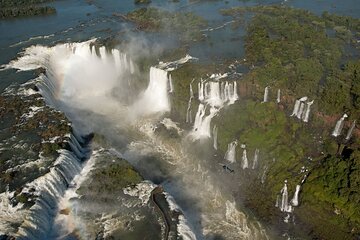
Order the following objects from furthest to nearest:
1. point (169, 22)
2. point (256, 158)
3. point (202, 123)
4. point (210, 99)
Answer: point (169, 22) < point (210, 99) < point (202, 123) < point (256, 158)

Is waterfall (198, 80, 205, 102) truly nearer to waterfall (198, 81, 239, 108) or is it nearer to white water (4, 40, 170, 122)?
waterfall (198, 81, 239, 108)

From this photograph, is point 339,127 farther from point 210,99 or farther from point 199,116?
point 199,116

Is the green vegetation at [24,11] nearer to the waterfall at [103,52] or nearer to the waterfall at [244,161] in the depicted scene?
the waterfall at [103,52]

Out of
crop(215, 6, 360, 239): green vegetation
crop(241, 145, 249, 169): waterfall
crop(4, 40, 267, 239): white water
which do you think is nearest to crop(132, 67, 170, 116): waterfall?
crop(4, 40, 267, 239): white water

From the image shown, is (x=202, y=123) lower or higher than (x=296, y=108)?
lower

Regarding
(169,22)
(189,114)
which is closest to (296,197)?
(189,114)

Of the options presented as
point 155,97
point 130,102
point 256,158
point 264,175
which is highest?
point 155,97

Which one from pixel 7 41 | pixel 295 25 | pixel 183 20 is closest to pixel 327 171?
pixel 295 25

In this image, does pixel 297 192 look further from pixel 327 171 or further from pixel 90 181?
pixel 90 181

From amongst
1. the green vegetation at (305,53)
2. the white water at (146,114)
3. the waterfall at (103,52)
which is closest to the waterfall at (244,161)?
the white water at (146,114)
